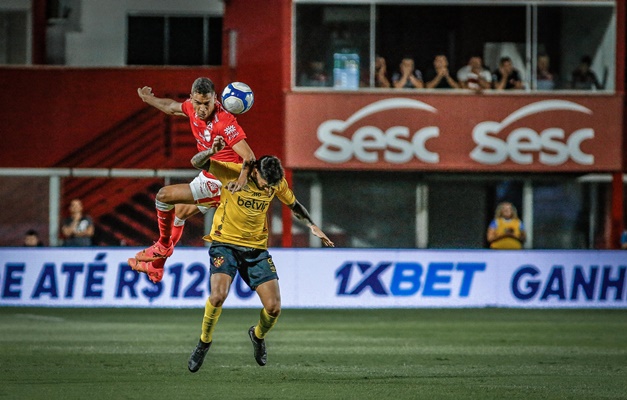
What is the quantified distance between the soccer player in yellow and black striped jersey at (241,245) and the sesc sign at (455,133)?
491 inches

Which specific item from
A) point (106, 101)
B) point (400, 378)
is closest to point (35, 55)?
point (106, 101)

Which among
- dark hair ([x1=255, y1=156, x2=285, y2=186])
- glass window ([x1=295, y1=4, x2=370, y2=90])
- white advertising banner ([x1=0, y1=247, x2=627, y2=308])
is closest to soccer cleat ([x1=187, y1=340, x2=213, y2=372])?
dark hair ([x1=255, y1=156, x2=285, y2=186])

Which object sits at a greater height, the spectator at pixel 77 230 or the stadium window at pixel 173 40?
the stadium window at pixel 173 40

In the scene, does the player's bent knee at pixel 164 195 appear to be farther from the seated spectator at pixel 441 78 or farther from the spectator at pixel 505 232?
the seated spectator at pixel 441 78

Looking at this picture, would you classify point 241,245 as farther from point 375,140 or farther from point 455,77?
point 455,77

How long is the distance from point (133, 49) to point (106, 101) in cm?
142

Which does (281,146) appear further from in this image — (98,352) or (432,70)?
(98,352)

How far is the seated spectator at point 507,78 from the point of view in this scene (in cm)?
2438

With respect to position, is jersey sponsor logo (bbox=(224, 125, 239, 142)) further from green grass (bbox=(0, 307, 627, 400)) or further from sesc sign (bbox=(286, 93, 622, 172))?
sesc sign (bbox=(286, 93, 622, 172))

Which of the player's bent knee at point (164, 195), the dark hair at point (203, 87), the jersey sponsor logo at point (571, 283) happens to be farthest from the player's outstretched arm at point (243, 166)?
the jersey sponsor logo at point (571, 283)

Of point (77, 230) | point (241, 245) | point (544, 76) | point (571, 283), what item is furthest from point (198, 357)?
point (544, 76)

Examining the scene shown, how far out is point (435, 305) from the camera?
21.5 metres

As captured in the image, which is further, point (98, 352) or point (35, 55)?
point (35, 55)

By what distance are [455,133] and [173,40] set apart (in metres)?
6.57
